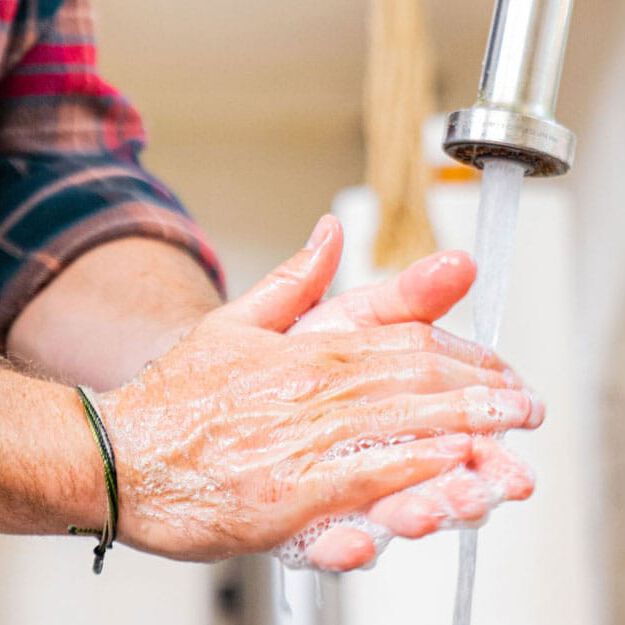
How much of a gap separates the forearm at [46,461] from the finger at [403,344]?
12 centimetres

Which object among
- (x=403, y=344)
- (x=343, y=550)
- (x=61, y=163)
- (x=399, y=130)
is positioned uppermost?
(x=399, y=130)

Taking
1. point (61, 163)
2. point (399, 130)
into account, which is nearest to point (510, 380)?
point (61, 163)

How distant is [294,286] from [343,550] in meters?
0.18

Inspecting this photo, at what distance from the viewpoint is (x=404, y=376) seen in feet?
1.71

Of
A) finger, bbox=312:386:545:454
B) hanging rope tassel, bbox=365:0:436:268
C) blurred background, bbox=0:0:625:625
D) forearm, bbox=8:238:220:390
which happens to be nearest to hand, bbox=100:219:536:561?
finger, bbox=312:386:545:454

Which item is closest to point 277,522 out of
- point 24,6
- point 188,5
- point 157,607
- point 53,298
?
point 53,298

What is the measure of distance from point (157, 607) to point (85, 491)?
2.06m

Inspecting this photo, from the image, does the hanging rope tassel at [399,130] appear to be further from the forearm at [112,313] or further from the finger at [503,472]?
the finger at [503,472]

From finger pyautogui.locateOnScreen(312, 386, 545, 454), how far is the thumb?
0.10m

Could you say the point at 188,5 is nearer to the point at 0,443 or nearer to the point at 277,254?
the point at 277,254

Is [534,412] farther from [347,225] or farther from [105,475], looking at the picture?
[347,225]

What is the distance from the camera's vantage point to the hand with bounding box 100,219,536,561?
48cm

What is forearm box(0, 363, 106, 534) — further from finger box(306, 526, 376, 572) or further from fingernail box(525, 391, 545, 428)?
fingernail box(525, 391, 545, 428)

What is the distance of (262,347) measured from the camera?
0.54 meters
